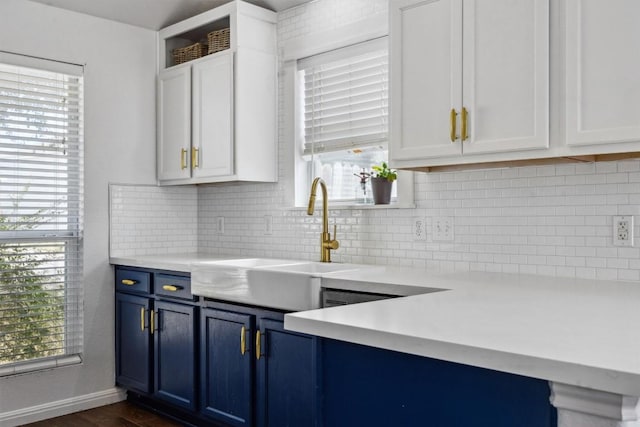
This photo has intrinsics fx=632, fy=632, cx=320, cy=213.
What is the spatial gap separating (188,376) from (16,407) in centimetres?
111

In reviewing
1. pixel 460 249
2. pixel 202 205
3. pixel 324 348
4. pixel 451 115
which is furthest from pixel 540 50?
pixel 202 205

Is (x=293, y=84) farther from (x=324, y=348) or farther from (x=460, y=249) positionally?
(x=324, y=348)

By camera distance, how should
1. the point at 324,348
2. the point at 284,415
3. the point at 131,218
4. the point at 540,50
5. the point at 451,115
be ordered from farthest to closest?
the point at 131,218
the point at 284,415
the point at 451,115
the point at 540,50
the point at 324,348

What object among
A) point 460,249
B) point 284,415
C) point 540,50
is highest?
point 540,50

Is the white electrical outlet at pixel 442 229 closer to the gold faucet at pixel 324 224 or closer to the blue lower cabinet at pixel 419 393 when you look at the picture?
the gold faucet at pixel 324 224

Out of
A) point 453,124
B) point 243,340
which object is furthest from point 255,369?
point 453,124

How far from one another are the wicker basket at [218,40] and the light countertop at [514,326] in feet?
6.86

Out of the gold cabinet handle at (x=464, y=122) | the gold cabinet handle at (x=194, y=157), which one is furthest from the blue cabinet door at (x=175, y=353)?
the gold cabinet handle at (x=464, y=122)

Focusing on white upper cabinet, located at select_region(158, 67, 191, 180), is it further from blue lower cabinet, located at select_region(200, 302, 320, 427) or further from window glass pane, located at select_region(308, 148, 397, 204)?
blue lower cabinet, located at select_region(200, 302, 320, 427)

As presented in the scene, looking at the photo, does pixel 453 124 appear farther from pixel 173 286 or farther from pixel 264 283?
pixel 173 286

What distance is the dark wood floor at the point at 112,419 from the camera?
3.68 m

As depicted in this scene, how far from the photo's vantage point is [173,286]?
3564 mm

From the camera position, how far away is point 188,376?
3445mm

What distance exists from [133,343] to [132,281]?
0.39 m
